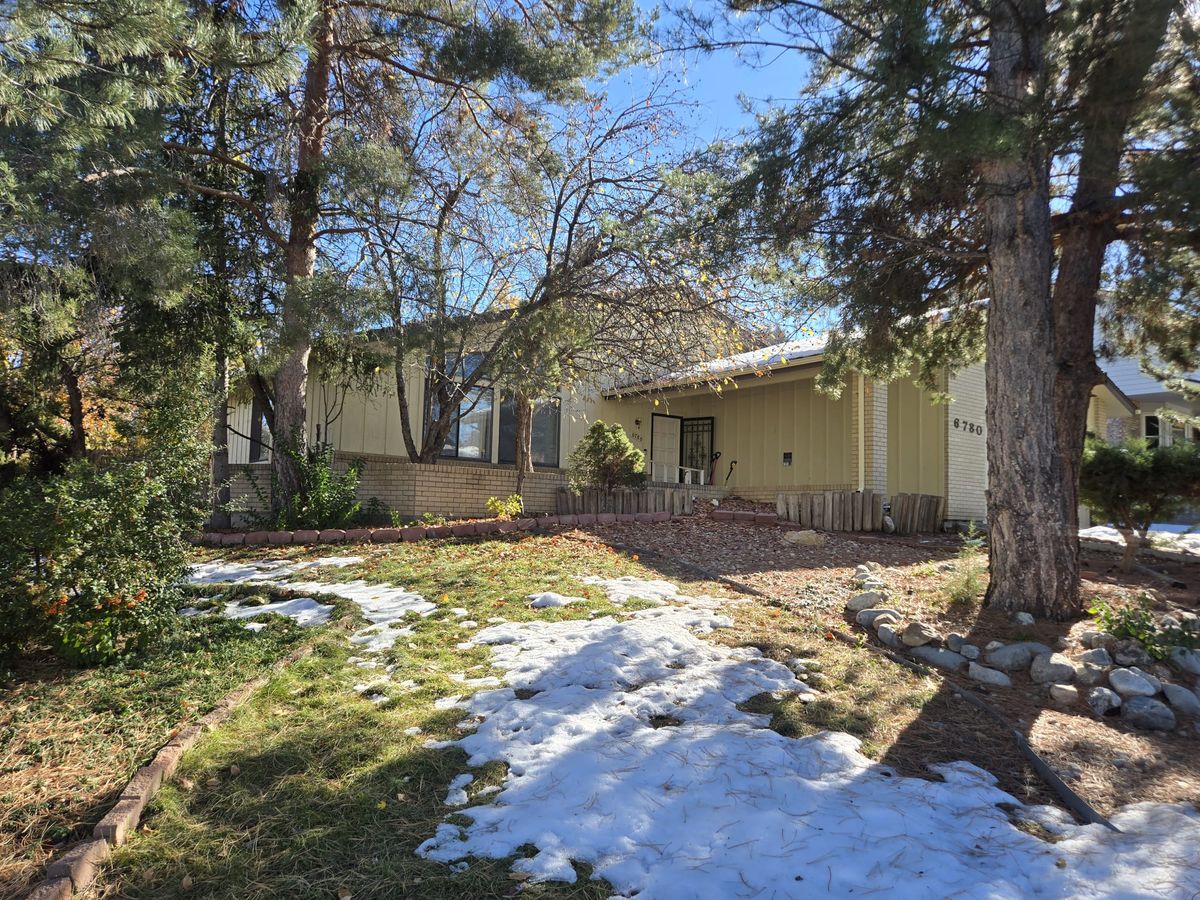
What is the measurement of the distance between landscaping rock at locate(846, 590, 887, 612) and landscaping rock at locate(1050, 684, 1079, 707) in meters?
1.66

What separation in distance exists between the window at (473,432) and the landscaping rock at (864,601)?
920 centimetres

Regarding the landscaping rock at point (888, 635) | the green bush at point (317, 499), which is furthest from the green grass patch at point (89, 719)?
the green bush at point (317, 499)

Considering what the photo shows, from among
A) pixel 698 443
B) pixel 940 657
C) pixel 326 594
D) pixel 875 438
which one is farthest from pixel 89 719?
pixel 698 443

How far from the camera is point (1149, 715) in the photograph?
4.09m

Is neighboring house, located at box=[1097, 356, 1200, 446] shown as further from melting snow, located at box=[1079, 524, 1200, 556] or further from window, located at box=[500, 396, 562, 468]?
window, located at box=[500, 396, 562, 468]

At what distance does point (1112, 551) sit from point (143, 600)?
11054 mm

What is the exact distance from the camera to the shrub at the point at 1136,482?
7996 mm

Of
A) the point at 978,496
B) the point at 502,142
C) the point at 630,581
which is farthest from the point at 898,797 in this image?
the point at 978,496

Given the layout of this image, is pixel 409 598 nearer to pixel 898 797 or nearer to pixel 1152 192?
pixel 898 797

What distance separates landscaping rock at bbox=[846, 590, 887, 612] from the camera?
600 centimetres

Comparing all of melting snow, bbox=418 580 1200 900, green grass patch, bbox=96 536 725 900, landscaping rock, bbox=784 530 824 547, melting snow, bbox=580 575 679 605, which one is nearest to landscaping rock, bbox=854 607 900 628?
melting snow, bbox=580 575 679 605

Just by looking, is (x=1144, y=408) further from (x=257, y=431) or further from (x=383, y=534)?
(x=257, y=431)

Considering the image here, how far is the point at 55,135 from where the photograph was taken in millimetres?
5711

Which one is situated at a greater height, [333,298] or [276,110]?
[276,110]
